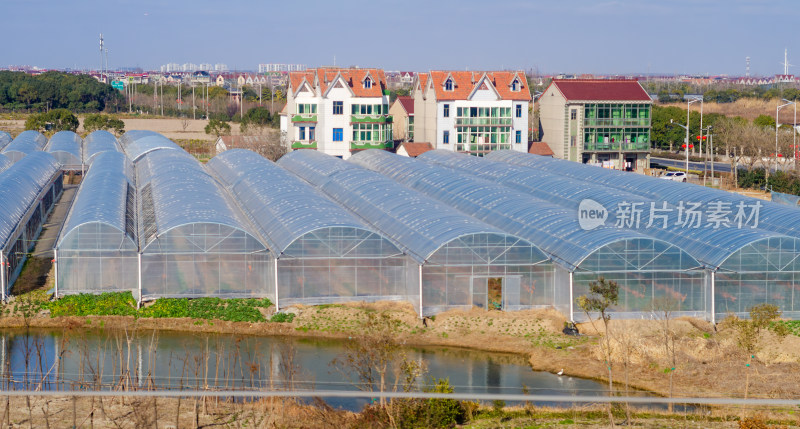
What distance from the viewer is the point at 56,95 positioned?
369ft

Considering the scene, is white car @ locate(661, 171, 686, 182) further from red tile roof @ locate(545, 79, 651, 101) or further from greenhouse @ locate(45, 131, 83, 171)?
greenhouse @ locate(45, 131, 83, 171)

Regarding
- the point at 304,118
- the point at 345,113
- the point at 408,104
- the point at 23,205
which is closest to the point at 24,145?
the point at 304,118

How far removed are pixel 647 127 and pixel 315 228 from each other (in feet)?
130

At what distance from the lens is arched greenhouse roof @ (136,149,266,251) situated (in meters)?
31.3

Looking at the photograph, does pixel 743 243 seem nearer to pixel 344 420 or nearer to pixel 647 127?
pixel 344 420

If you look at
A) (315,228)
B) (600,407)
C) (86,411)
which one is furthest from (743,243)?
(86,411)

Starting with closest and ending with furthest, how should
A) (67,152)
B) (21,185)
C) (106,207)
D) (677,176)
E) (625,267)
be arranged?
(625,267) < (106,207) < (21,185) < (67,152) < (677,176)

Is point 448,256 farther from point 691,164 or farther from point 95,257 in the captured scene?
point 691,164

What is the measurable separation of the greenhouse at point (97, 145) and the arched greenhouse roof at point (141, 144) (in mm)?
872

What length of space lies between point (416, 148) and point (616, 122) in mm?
13320

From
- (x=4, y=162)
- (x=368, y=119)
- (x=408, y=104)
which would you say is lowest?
(x=4, y=162)

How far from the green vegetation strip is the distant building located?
4446cm

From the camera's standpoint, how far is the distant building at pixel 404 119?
7444 centimetres

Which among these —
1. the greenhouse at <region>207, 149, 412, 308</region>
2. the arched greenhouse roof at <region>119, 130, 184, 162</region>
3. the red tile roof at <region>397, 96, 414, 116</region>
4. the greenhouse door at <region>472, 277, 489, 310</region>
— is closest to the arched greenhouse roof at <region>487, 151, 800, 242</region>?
the greenhouse door at <region>472, 277, 489, 310</region>
